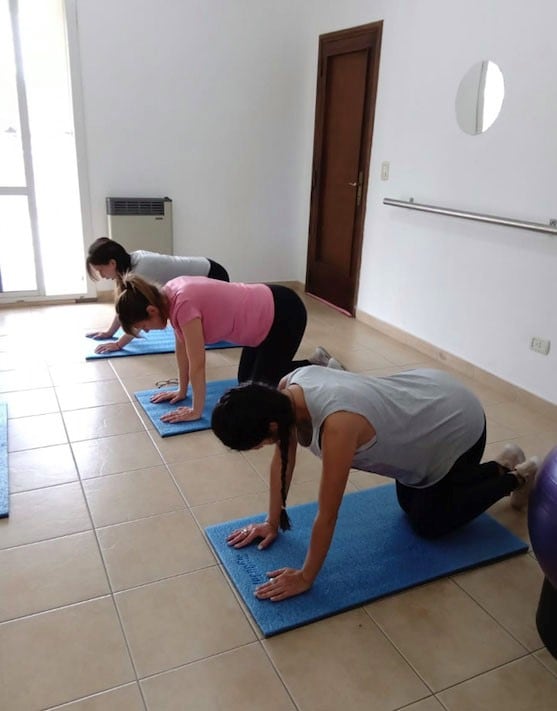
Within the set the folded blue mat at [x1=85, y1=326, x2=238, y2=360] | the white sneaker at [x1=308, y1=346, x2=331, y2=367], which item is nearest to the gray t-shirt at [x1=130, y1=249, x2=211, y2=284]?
the folded blue mat at [x1=85, y1=326, x2=238, y2=360]

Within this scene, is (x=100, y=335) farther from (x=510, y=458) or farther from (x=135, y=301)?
(x=510, y=458)

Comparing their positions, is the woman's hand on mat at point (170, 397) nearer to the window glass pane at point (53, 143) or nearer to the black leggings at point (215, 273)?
the black leggings at point (215, 273)

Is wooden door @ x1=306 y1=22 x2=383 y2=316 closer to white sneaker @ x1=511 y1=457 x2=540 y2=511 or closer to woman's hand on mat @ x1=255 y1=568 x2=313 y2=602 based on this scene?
white sneaker @ x1=511 y1=457 x2=540 y2=511

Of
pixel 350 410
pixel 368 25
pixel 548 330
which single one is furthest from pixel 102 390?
pixel 368 25

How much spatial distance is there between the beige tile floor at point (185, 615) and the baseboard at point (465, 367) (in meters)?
0.49

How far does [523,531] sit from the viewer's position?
6.65 ft

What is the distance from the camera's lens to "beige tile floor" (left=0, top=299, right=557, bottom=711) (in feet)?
4.60

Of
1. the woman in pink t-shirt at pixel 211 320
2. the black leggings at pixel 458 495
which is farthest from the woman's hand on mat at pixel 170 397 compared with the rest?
the black leggings at pixel 458 495

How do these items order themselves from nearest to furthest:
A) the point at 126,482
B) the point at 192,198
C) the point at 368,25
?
the point at 126,482 → the point at 368,25 → the point at 192,198

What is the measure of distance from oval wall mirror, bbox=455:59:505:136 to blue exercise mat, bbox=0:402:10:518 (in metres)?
2.82

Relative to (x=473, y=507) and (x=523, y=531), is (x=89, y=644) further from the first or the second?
(x=523, y=531)

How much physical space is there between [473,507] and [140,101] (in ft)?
12.5

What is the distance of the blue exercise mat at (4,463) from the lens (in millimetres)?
2027

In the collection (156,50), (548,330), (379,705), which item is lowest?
(379,705)
